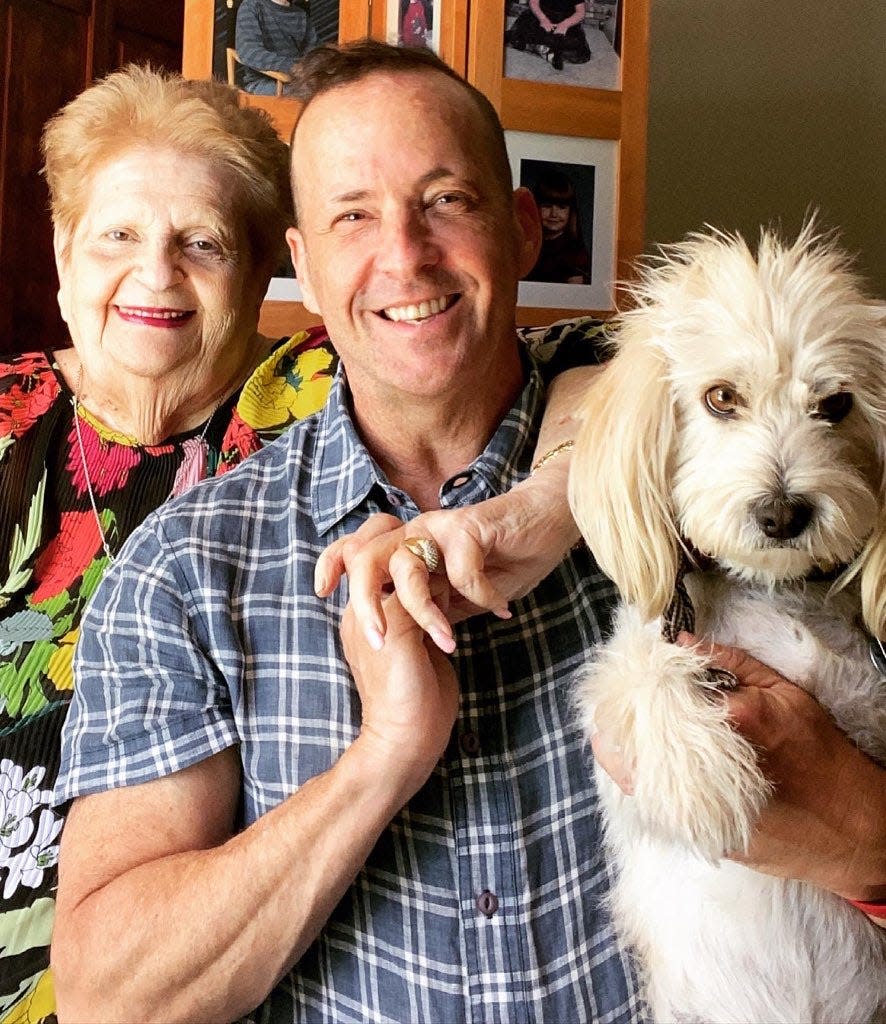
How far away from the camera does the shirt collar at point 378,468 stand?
1.27 m

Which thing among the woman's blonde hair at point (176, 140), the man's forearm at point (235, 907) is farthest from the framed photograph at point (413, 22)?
the man's forearm at point (235, 907)

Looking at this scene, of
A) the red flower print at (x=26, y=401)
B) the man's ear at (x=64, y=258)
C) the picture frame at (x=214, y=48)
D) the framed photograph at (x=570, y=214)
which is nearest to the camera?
the red flower print at (x=26, y=401)

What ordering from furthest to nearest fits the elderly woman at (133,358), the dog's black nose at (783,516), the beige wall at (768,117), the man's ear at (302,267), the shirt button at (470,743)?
1. the beige wall at (768,117)
2. the elderly woman at (133,358)
3. the man's ear at (302,267)
4. the shirt button at (470,743)
5. the dog's black nose at (783,516)

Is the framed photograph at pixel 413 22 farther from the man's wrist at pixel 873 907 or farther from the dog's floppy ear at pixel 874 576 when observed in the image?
the man's wrist at pixel 873 907

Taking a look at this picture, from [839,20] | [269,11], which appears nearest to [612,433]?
[269,11]

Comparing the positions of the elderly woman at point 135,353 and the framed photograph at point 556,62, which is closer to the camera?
the elderly woman at point 135,353

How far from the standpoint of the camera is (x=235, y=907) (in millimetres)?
1091

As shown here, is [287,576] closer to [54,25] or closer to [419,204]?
[419,204]

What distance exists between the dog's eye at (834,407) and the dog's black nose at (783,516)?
115mm

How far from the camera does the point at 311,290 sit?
147cm

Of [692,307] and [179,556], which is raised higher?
[692,307]

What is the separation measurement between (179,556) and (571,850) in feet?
1.89

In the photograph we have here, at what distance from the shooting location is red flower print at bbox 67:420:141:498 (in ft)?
5.50

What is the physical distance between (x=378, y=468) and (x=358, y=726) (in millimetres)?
338
